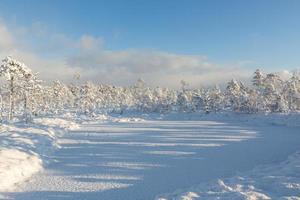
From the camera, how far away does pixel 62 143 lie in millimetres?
28781

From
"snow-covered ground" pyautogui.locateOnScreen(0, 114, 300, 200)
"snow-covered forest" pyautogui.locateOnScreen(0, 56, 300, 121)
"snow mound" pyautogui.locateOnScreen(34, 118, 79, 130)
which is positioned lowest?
"snow-covered ground" pyautogui.locateOnScreen(0, 114, 300, 200)

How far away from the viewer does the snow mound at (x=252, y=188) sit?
39.6 feet

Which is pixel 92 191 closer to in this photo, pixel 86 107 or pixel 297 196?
pixel 297 196

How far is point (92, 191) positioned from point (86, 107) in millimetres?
83779

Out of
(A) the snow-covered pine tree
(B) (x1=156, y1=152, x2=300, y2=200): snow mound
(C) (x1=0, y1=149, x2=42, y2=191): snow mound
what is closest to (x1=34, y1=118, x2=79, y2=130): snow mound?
(A) the snow-covered pine tree

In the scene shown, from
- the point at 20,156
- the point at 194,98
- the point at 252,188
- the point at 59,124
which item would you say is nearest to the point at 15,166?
the point at 20,156

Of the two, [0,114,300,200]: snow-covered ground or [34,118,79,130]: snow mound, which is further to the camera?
[34,118,79,130]: snow mound

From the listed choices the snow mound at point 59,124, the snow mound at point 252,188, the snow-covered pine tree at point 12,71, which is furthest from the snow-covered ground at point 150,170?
the snow-covered pine tree at point 12,71

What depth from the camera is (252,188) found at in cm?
1307

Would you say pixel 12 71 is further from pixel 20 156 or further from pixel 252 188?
pixel 252 188

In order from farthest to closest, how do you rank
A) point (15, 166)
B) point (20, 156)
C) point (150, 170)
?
point (20, 156) < point (150, 170) < point (15, 166)

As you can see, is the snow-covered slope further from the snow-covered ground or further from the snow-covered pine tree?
the snow-covered pine tree

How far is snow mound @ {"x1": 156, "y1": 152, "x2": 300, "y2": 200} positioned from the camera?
39.6 feet

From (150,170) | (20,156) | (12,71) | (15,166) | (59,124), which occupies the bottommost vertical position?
(150,170)
